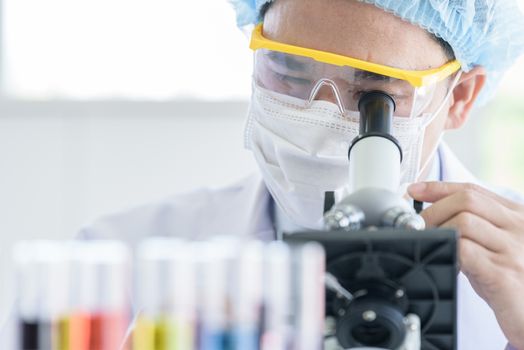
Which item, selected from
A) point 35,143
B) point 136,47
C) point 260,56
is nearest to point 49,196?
point 35,143

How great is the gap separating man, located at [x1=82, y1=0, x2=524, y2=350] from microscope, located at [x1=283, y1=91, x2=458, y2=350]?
30 centimetres

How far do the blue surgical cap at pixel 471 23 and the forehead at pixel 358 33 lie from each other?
0.07ft

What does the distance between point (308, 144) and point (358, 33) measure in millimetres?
199

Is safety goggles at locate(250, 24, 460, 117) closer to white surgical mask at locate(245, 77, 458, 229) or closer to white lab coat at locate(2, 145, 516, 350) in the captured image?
white surgical mask at locate(245, 77, 458, 229)

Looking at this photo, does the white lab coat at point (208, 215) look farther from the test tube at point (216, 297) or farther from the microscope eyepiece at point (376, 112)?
the test tube at point (216, 297)

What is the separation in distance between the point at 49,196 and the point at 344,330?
7.10 feet

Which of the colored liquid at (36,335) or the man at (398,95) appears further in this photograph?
the man at (398,95)

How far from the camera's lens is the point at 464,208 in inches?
47.0

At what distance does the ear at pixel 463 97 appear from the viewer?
162cm

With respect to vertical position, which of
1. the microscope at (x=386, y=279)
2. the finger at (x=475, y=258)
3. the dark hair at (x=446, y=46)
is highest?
the dark hair at (x=446, y=46)

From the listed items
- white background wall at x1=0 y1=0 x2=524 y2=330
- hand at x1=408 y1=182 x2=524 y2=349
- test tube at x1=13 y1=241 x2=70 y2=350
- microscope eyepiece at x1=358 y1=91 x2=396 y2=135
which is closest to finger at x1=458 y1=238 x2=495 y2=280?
hand at x1=408 y1=182 x2=524 y2=349

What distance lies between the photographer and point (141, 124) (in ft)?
9.37

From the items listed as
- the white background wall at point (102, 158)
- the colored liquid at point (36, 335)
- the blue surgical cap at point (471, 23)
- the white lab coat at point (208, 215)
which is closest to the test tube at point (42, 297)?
the colored liquid at point (36, 335)

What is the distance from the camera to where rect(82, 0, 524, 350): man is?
4.02ft
